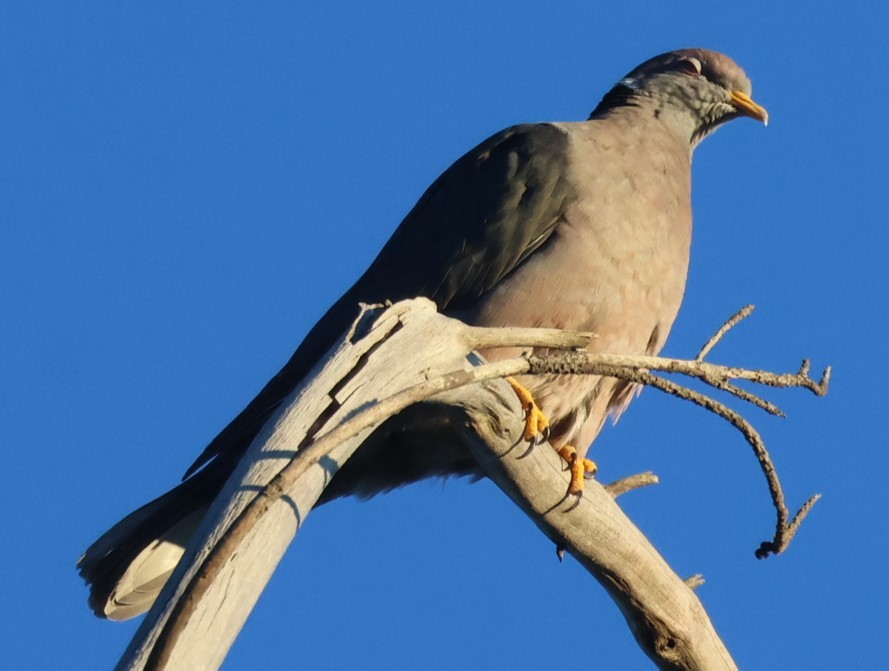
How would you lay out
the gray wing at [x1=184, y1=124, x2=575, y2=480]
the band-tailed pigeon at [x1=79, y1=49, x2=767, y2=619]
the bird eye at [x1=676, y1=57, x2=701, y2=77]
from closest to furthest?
the band-tailed pigeon at [x1=79, y1=49, x2=767, y2=619]
the gray wing at [x1=184, y1=124, x2=575, y2=480]
the bird eye at [x1=676, y1=57, x2=701, y2=77]

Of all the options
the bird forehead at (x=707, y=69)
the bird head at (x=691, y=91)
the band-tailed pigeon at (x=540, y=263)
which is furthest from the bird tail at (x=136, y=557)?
the bird forehead at (x=707, y=69)

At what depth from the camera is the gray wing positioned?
5.42 metres

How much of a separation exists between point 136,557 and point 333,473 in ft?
4.01

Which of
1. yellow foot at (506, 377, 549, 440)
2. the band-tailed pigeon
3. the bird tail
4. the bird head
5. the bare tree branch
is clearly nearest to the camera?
the bare tree branch

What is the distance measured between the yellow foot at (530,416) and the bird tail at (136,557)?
3.63 feet

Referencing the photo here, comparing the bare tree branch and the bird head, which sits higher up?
the bird head

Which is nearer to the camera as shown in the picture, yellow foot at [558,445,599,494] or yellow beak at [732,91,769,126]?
yellow foot at [558,445,599,494]

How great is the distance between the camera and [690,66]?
257 inches

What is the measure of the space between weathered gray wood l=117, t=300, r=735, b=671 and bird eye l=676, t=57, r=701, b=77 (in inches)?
101

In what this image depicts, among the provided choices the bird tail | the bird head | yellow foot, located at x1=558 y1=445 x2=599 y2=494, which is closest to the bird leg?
yellow foot, located at x1=558 y1=445 x2=599 y2=494

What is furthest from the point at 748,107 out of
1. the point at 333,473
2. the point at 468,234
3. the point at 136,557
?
the point at 333,473

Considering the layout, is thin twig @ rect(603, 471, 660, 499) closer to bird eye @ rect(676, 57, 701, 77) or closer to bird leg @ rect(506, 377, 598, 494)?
bird leg @ rect(506, 377, 598, 494)

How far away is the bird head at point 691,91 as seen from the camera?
6.38m

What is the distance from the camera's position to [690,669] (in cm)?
448
